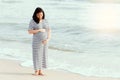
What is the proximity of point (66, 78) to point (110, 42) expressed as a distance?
6.34 metres

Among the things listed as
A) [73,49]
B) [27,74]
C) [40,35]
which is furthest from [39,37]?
[73,49]

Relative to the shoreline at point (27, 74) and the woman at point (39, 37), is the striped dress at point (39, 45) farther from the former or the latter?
the shoreline at point (27, 74)

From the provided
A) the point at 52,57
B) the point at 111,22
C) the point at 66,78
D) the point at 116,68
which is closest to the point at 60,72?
the point at 66,78

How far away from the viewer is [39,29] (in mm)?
8758

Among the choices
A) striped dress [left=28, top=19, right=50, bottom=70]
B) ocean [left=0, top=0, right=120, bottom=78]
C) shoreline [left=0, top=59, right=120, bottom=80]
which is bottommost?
ocean [left=0, top=0, right=120, bottom=78]

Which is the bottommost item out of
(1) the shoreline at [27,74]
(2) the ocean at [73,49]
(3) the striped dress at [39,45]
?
(2) the ocean at [73,49]

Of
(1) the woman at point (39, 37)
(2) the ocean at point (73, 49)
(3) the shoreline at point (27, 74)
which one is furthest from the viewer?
(2) the ocean at point (73, 49)

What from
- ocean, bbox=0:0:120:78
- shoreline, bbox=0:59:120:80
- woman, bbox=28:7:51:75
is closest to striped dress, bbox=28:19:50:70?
woman, bbox=28:7:51:75

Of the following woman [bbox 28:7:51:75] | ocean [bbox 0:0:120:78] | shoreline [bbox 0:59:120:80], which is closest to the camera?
shoreline [bbox 0:59:120:80]

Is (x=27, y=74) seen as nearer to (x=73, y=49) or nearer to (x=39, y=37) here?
(x=39, y=37)

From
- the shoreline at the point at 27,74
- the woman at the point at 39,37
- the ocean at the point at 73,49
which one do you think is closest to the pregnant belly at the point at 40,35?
the woman at the point at 39,37

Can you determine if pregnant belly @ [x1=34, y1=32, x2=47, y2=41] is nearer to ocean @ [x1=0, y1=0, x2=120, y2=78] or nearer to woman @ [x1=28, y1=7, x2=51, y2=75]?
woman @ [x1=28, y1=7, x2=51, y2=75]

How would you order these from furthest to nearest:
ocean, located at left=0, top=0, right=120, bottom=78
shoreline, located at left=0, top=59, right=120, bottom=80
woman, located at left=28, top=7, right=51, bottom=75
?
ocean, located at left=0, top=0, right=120, bottom=78, woman, located at left=28, top=7, right=51, bottom=75, shoreline, located at left=0, top=59, right=120, bottom=80

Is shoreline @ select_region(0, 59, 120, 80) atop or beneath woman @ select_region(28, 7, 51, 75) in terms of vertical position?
beneath
